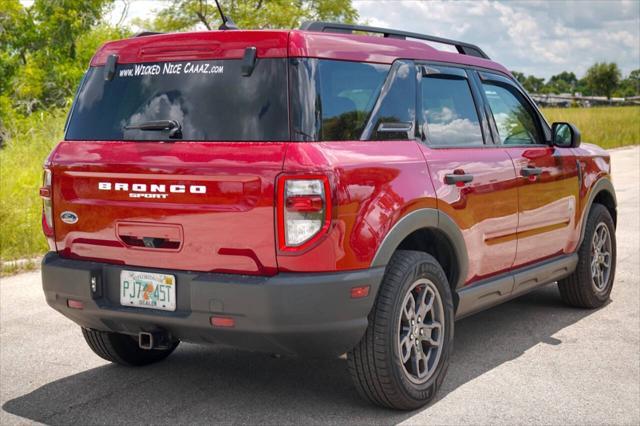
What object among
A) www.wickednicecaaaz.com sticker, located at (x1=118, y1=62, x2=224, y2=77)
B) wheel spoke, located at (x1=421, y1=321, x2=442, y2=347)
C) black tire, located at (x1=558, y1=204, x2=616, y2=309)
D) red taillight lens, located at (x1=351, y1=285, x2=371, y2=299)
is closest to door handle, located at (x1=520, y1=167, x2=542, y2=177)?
black tire, located at (x1=558, y1=204, x2=616, y2=309)

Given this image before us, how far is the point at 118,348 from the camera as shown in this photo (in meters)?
5.32

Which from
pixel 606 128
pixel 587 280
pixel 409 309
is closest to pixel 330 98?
pixel 409 309

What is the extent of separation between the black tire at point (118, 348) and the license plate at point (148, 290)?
0.90 meters

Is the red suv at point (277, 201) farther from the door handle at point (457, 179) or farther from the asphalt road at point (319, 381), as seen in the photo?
the asphalt road at point (319, 381)

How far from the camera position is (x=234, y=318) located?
413 cm

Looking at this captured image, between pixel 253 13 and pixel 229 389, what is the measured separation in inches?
1936

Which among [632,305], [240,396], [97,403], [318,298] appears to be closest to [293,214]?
[318,298]

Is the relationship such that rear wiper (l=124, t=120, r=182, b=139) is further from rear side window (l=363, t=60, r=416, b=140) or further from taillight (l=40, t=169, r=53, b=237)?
rear side window (l=363, t=60, r=416, b=140)

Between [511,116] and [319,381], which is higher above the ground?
[511,116]

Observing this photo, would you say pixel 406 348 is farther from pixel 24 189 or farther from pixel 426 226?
pixel 24 189

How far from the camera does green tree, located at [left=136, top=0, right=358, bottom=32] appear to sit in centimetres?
5206

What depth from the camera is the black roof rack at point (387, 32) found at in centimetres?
452

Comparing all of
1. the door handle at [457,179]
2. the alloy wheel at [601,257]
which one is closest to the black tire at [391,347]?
the door handle at [457,179]

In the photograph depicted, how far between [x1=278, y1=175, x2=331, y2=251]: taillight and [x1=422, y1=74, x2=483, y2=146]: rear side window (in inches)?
42.6
